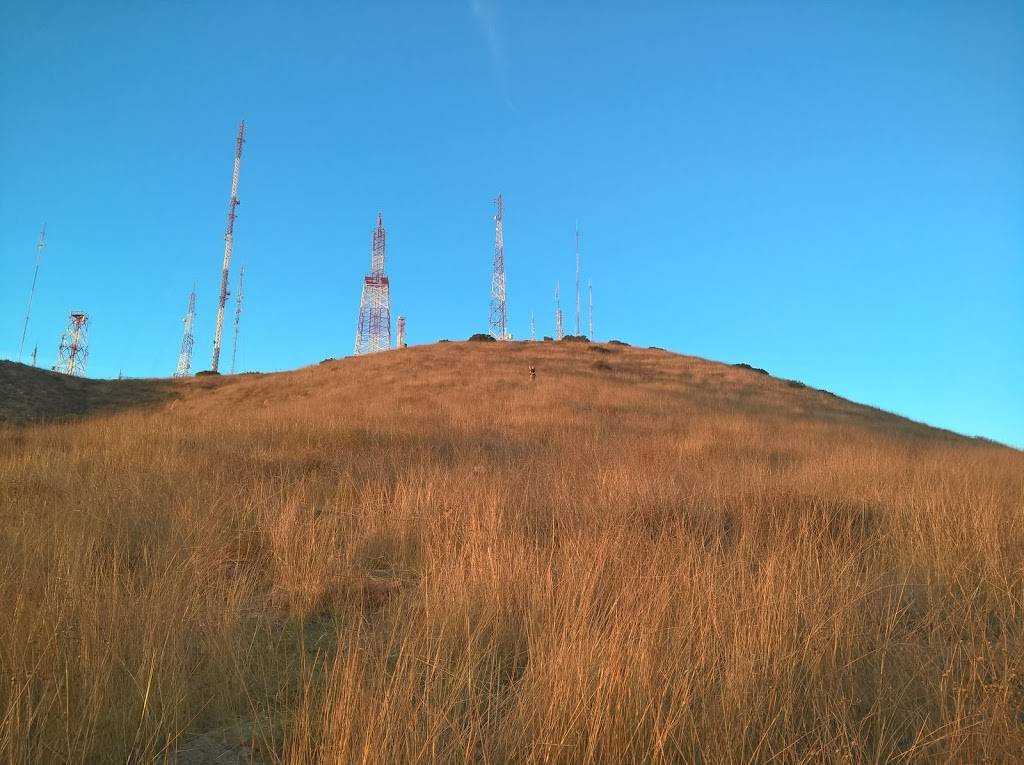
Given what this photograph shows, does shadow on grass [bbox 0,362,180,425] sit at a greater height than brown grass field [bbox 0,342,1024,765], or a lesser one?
greater

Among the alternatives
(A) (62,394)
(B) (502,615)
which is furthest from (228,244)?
(B) (502,615)

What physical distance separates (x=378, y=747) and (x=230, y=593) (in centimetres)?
180

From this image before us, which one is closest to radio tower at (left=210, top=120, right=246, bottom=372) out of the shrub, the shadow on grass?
the shadow on grass

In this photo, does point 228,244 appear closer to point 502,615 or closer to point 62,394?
point 62,394

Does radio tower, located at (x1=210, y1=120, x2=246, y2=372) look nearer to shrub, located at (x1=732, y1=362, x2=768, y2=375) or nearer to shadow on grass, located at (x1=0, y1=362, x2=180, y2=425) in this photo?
shadow on grass, located at (x1=0, y1=362, x2=180, y2=425)

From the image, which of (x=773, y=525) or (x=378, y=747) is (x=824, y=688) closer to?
(x=378, y=747)

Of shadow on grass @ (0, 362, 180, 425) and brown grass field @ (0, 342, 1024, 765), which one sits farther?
shadow on grass @ (0, 362, 180, 425)

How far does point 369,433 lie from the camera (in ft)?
37.0

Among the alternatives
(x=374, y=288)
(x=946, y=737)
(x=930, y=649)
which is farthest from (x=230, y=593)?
(x=374, y=288)

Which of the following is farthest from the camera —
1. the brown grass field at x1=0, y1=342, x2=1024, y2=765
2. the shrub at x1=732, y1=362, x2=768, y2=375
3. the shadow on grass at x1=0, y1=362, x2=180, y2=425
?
the shrub at x1=732, y1=362, x2=768, y2=375

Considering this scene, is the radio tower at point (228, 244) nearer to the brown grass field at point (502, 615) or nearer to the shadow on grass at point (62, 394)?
the shadow on grass at point (62, 394)

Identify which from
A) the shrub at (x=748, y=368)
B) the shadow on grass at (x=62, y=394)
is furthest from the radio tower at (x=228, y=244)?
the shrub at (x=748, y=368)

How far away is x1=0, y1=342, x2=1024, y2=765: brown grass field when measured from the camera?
6.62ft

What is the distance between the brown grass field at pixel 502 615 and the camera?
2.02 metres
